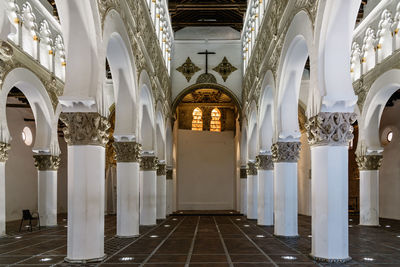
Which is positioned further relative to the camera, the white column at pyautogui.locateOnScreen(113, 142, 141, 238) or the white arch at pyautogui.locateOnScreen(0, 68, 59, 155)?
the white column at pyautogui.locateOnScreen(113, 142, 141, 238)

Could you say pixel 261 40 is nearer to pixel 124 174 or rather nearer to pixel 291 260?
pixel 124 174

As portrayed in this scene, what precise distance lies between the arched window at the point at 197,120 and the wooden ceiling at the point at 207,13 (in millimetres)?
8563

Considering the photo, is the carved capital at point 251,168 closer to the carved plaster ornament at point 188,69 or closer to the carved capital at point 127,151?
the carved plaster ornament at point 188,69

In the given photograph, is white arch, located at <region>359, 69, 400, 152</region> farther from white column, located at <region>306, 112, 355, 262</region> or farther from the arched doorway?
the arched doorway

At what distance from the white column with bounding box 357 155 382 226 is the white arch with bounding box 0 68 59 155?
11.6 meters

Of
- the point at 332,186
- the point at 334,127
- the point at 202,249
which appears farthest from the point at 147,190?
the point at 334,127

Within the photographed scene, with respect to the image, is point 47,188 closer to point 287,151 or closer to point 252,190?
point 287,151

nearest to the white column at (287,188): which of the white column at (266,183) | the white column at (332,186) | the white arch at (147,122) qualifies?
the white column at (266,183)

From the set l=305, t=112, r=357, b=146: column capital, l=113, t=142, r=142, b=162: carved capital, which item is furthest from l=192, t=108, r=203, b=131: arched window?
l=305, t=112, r=357, b=146: column capital

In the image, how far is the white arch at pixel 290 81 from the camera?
1145 cm

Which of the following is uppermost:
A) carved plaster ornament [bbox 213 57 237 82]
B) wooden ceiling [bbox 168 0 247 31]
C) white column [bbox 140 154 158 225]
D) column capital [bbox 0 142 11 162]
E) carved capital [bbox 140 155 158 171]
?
wooden ceiling [bbox 168 0 247 31]

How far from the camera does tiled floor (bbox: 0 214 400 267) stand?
29.4ft

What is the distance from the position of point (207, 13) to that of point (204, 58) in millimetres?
3209

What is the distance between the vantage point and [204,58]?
1040 inches
